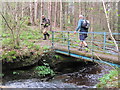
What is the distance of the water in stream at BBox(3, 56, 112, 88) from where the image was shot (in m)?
6.54

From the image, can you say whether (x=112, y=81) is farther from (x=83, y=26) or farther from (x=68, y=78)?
(x=83, y=26)

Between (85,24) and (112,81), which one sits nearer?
(112,81)

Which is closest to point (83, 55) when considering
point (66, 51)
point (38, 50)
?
point (66, 51)

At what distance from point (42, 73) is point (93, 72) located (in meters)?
3.21

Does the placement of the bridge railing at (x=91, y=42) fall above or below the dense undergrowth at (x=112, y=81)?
above

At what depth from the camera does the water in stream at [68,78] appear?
6.54m

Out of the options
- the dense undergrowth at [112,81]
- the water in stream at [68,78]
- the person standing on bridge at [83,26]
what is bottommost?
the water in stream at [68,78]

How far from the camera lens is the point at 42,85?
6484 millimetres

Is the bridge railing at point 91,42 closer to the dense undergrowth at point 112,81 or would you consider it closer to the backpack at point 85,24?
the backpack at point 85,24

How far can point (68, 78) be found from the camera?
7.64m

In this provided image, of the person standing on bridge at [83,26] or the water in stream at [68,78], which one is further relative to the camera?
the person standing on bridge at [83,26]

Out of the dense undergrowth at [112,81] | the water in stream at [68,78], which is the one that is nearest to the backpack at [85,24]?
the water in stream at [68,78]

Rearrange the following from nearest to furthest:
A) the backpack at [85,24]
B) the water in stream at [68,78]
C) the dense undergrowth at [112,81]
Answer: the dense undergrowth at [112,81], the water in stream at [68,78], the backpack at [85,24]

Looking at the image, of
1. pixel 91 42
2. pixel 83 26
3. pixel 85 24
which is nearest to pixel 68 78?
pixel 91 42
